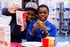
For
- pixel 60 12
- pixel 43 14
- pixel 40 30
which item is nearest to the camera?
pixel 40 30

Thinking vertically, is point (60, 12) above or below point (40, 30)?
above

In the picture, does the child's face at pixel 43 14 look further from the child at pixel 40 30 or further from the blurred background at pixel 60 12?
the blurred background at pixel 60 12

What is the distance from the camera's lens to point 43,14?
1.78 metres

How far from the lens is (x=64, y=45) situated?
4.32 ft

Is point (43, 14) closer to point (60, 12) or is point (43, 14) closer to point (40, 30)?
point (40, 30)

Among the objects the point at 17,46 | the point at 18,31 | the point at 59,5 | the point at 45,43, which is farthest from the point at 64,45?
the point at 59,5

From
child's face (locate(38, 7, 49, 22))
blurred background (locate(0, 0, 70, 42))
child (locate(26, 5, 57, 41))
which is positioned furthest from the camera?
blurred background (locate(0, 0, 70, 42))

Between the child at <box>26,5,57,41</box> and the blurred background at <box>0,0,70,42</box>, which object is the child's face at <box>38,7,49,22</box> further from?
the blurred background at <box>0,0,70,42</box>

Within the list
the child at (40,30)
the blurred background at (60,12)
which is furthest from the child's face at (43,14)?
the blurred background at (60,12)

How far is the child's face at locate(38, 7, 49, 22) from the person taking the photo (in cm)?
177

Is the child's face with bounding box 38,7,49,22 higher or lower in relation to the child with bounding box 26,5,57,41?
higher

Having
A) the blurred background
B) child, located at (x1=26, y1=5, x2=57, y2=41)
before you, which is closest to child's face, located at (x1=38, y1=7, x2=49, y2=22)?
child, located at (x1=26, y1=5, x2=57, y2=41)

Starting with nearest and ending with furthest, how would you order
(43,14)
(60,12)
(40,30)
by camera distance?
1. (40,30)
2. (43,14)
3. (60,12)

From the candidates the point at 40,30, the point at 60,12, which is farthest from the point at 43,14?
the point at 60,12
